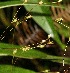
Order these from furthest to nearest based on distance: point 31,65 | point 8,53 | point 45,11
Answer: point 31,65
point 45,11
point 8,53

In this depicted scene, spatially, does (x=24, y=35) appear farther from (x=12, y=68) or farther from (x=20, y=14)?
(x=12, y=68)

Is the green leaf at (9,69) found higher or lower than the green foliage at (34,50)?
lower


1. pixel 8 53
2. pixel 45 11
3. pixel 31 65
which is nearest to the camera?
pixel 8 53

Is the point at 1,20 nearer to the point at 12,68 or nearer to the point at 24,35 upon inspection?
the point at 24,35

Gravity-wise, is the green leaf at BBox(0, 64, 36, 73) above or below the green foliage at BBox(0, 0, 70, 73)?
below

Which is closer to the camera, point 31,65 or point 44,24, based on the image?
point 44,24

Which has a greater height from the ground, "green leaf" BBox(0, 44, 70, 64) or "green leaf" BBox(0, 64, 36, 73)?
"green leaf" BBox(0, 44, 70, 64)

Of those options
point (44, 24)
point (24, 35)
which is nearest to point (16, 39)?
point (24, 35)

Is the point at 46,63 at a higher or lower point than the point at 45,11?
lower

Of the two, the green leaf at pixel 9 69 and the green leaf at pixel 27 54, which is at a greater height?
the green leaf at pixel 27 54
